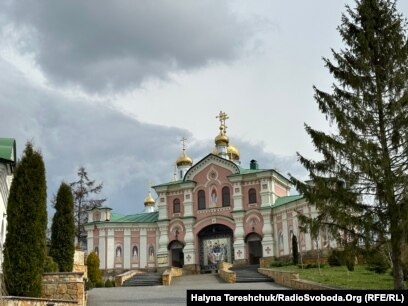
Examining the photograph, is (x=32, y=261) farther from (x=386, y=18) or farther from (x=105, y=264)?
(x=105, y=264)

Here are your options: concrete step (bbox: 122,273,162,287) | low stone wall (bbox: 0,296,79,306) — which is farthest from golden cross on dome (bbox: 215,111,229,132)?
low stone wall (bbox: 0,296,79,306)

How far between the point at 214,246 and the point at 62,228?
880 inches

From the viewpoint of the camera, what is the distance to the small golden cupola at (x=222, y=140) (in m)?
46.6

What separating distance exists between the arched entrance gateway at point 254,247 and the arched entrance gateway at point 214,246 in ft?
4.45

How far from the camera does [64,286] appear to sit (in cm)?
1410

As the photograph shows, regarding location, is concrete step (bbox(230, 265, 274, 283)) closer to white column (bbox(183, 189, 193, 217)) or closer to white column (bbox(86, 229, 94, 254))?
white column (bbox(183, 189, 193, 217))

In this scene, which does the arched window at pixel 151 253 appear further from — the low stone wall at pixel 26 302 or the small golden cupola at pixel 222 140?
the low stone wall at pixel 26 302

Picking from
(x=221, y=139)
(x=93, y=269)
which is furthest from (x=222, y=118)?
(x=93, y=269)

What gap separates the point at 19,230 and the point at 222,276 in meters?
18.8

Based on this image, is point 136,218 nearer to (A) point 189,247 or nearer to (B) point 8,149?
(A) point 189,247

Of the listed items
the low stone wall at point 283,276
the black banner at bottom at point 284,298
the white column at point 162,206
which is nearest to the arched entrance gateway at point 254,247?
the white column at point 162,206

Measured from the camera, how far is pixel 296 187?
17.1 m

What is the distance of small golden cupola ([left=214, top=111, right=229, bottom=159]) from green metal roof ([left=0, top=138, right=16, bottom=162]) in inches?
1202

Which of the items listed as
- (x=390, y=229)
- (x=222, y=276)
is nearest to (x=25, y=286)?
(x=390, y=229)
